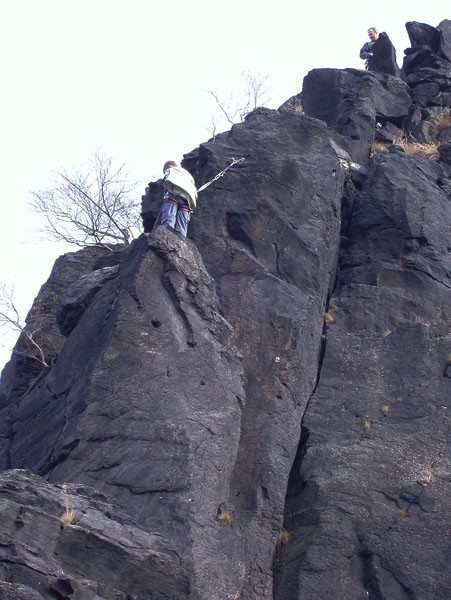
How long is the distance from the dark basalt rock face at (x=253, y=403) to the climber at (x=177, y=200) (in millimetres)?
498

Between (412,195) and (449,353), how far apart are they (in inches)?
144

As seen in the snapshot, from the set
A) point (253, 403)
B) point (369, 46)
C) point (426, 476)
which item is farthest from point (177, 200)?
point (369, 46)

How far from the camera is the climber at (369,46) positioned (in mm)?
26156

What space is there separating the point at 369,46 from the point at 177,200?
11.9 m

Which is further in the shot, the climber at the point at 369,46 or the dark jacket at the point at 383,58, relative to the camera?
the climber at the point at 369,46

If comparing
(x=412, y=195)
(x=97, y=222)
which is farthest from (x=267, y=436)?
(x=97, y=222)

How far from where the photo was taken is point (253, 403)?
1498cm

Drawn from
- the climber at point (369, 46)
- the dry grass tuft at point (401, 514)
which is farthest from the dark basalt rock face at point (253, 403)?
the climber at point (369, 46)

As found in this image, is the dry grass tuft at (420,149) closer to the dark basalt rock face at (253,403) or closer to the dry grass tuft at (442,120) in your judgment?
the dry grass tuft at (442,120)

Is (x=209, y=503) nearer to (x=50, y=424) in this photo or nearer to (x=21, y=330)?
(x=50, y=424)

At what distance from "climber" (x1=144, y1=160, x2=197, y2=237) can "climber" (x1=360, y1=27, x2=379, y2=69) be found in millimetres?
10750

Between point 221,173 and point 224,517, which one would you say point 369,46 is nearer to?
point 221,173

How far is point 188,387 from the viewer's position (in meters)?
14.1

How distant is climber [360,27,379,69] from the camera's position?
2616 centimetres
